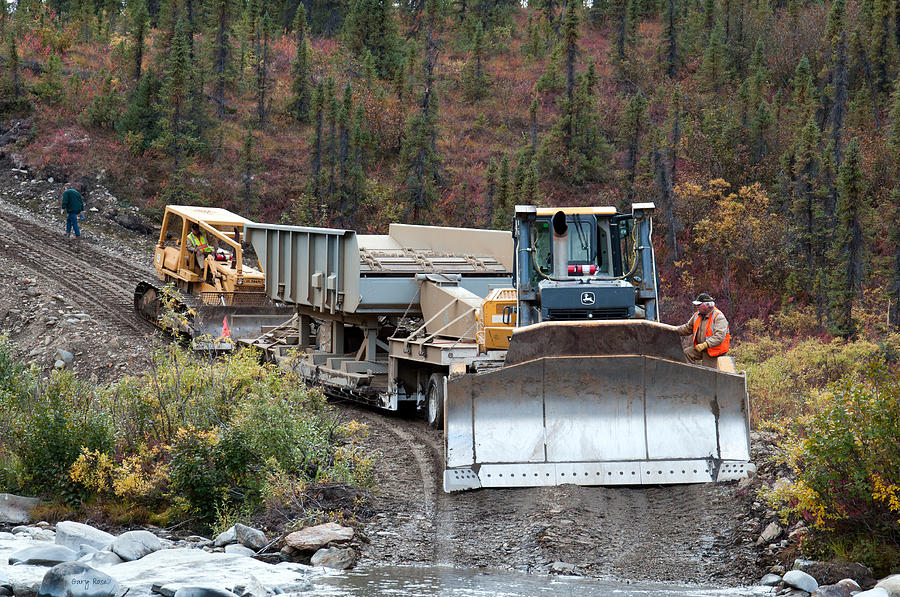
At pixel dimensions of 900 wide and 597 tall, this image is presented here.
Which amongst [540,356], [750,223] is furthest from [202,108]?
[540,356]

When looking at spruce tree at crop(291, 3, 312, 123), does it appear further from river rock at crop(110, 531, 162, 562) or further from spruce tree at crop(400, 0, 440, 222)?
river rock at crop(110, 531, 162, 562)

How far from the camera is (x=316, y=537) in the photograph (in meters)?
8.77

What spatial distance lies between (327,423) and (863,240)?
16461mm

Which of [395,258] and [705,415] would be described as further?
[395,258]

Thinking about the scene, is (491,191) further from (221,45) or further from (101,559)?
(101,559)

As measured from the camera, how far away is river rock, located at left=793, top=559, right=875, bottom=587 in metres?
7.23

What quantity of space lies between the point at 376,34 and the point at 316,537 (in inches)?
1393

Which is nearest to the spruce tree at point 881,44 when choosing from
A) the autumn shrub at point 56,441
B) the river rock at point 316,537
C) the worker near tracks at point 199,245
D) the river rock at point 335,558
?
the worker near tracks at point 199,245

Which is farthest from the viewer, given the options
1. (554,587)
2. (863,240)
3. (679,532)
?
(863,240)

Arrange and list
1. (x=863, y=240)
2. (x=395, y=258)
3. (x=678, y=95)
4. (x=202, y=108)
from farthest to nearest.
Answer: (x=202, y=108) < (x=678, y=95) < (x=863, y=240) < (x=395, y=258)

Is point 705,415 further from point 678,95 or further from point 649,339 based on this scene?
point 678,95

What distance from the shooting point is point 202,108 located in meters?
35.6

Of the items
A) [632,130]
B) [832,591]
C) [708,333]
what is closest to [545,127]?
[632,130]

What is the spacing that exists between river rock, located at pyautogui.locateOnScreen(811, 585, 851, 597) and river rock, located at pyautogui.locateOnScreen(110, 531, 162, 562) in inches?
218
